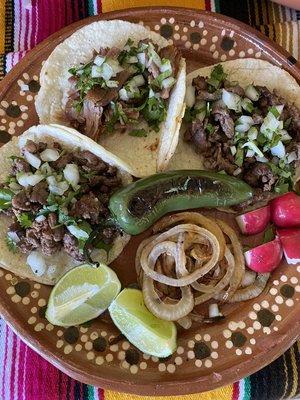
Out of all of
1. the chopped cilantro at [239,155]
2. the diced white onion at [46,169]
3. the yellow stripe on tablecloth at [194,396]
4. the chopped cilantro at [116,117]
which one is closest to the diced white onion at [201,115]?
the chopped cilantro at [239,155]

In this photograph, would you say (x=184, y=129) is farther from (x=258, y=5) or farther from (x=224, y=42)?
(x=258, y=5)

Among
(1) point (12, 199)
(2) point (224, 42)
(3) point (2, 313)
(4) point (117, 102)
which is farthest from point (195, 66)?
(3) point (2, 313)

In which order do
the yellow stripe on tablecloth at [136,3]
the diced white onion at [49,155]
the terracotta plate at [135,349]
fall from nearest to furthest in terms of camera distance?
the terracotta plate at [135,349]
the diced white onion at [49,155]
the yellow stripe on tablecloth at [136,3]

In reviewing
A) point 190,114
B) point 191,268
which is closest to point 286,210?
point 191,268

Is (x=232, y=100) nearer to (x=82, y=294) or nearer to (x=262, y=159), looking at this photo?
(x=262, y=159)

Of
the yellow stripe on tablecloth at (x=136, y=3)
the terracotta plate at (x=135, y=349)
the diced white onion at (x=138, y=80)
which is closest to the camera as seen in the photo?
the terracotta plate at (x=135, y=349)

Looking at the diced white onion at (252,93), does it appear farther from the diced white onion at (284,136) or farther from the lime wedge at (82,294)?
the lime wedge at (82,294)

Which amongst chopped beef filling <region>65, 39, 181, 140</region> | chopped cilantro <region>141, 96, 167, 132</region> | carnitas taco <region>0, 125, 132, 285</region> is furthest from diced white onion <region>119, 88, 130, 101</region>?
carnitas taco <region>0, 125, 132, 285</region>
